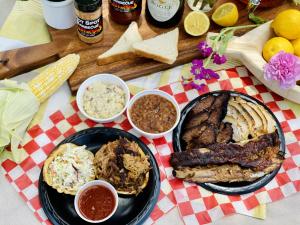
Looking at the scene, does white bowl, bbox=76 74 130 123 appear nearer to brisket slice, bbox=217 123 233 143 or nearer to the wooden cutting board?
the wooden cutting board

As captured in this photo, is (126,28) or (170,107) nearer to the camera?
(170,107)

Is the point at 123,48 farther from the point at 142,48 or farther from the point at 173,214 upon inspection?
the point at 173,214

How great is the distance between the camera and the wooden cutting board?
213cm

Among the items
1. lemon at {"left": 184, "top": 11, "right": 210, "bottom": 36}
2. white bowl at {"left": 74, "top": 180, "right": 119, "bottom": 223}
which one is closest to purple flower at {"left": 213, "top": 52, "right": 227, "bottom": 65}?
lemon at {"left": 184, "top": 11, "right": 210, "bottom": 36}

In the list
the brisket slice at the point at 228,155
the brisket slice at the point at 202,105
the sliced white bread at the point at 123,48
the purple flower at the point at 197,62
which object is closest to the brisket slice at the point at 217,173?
the brisket slice at the point at 228,155

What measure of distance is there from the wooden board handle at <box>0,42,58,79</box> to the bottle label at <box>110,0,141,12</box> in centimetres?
37

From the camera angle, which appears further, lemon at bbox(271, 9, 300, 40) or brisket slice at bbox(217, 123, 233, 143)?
lemon at bbox(271, 9, 300, 40)

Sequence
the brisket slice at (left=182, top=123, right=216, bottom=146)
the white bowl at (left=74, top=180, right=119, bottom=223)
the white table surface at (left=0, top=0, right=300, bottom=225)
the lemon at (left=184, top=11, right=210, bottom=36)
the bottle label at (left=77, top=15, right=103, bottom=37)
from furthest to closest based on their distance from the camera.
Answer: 1. the lemon at (left=184, top=11, right=210, bottom=36)
2. the bottle label at (left=77, top=15, right=103, bottom=37)
3. the brisket slice at (left=182, top=123, right=216, bottom=146)
4. the white table surface at (left=0, top=0, right=300, bottom=225)
5. the white bowl at (left=74, top=180, right=119, bottom=223)

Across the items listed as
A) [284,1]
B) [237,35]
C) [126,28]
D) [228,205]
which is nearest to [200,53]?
[237,35]

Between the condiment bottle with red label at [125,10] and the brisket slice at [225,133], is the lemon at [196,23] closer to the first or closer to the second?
the condiment bottle with red label at [125,10]

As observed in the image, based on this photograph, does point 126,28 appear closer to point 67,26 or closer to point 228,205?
point 67,26

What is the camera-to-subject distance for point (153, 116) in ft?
6.63

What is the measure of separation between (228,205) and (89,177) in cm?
62

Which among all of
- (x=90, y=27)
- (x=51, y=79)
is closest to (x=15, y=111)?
(x=51, y=79)
